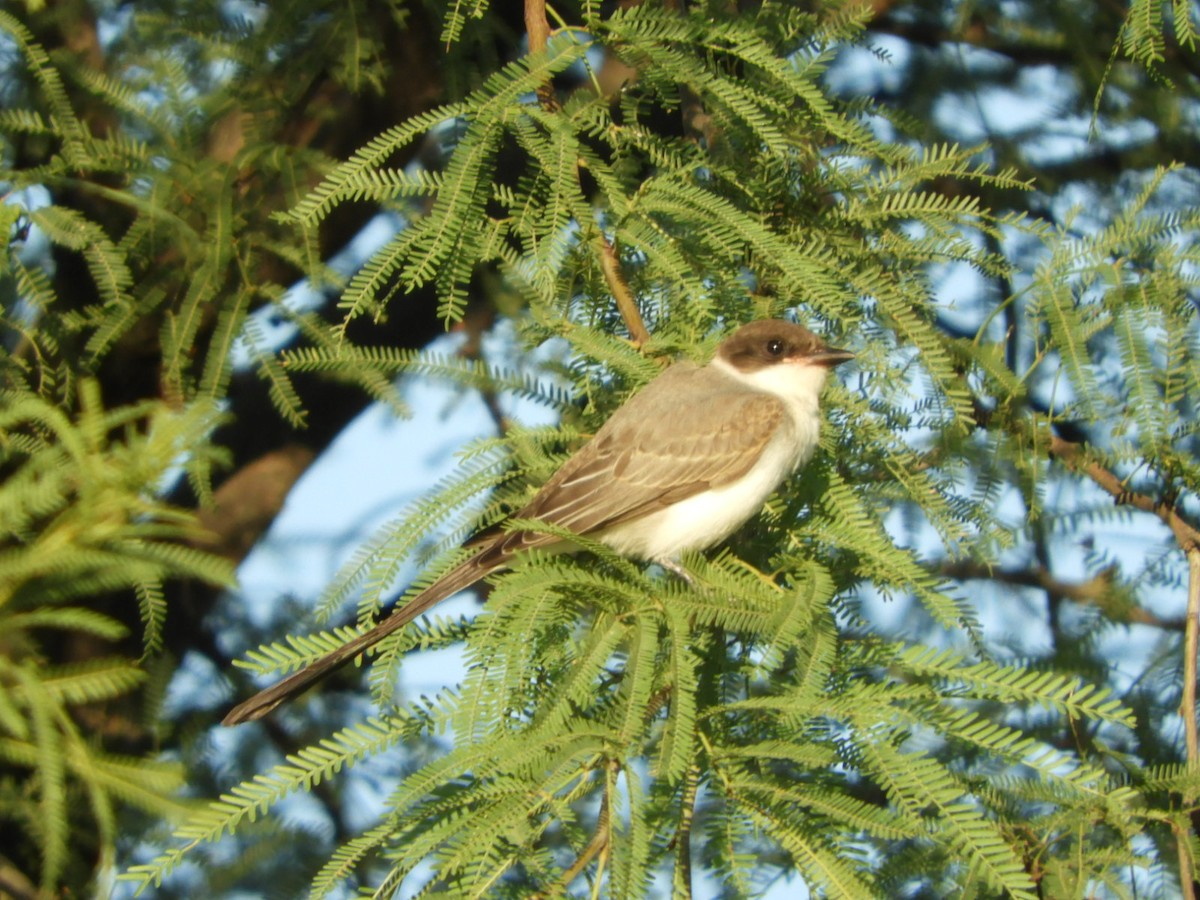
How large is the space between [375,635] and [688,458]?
149 cm

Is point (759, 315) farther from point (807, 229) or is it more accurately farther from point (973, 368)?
point (973, 368)

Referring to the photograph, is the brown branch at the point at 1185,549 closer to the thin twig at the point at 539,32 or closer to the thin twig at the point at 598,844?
the thin twig at the point at 598,844

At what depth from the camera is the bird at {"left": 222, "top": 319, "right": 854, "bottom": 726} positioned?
427 centimetres

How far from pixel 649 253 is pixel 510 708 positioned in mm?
1270

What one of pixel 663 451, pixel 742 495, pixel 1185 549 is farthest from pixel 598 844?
pixel 1185 549

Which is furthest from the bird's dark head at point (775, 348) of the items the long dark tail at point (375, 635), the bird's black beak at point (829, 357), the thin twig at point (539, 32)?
the long dark tail at point (375, 635)

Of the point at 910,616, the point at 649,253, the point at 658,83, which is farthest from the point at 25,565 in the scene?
the point at 910,616

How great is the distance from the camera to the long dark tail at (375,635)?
3.63 m

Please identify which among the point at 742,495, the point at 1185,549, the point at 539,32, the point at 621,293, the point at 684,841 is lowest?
the point at 1185,549

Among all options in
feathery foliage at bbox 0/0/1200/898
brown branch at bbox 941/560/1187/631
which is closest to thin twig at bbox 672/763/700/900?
feathery foliage at bbox 0/0/1200/898

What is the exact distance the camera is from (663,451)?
4691mm

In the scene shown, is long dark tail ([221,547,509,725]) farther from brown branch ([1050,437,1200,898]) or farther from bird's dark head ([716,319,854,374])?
brown branch ([1050,437,1200,898])

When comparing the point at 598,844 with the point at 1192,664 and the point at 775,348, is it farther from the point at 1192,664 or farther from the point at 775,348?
the point at 775,348

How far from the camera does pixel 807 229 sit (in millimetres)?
4043
